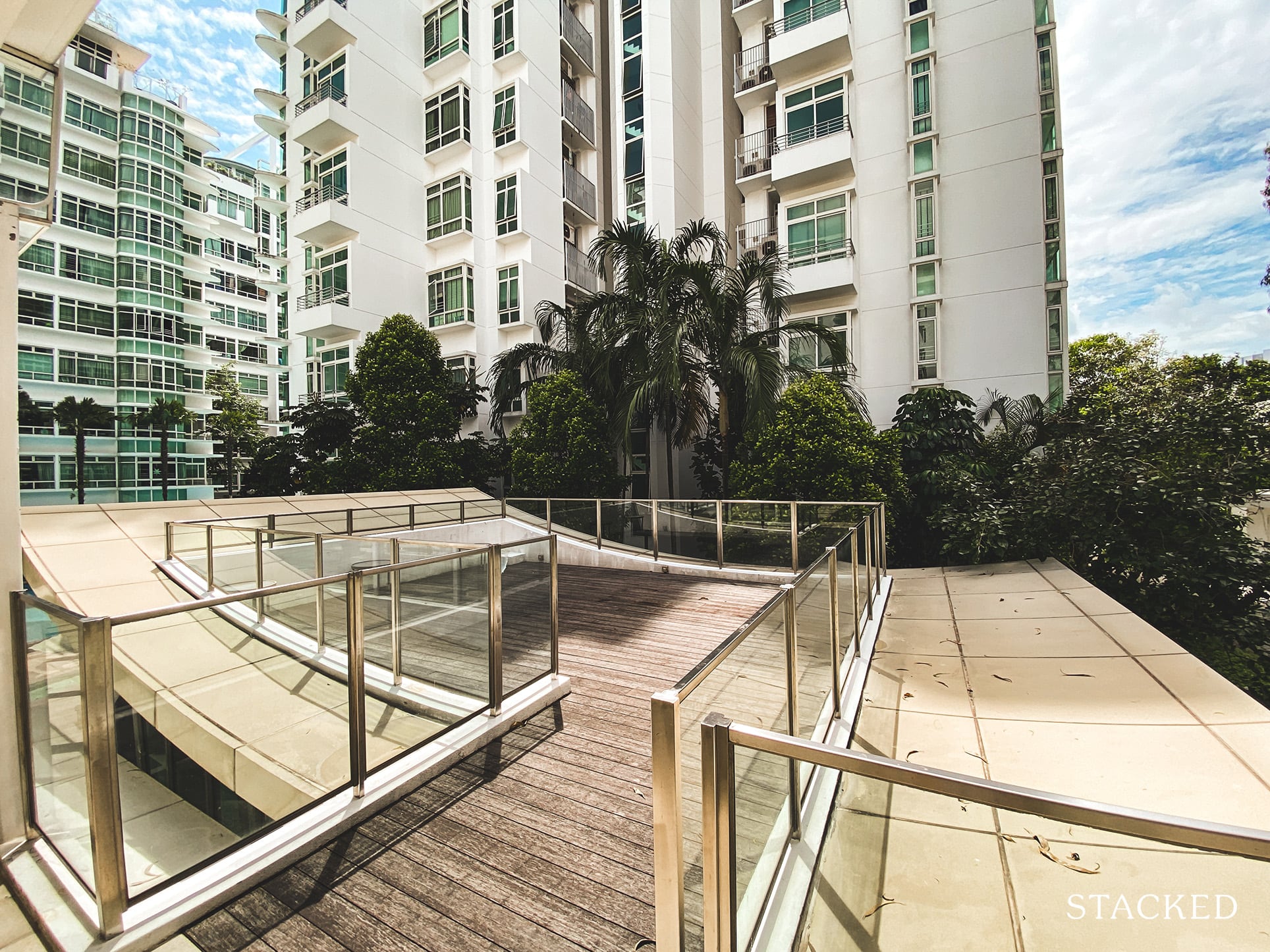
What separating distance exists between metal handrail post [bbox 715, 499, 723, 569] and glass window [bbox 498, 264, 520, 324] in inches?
464

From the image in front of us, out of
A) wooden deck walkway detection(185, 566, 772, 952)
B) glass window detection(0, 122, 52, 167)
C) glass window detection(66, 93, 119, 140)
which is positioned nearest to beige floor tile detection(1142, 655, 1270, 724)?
wooden deck walkway detection(185, 566, 772, 952)

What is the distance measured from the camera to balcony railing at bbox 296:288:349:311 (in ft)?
54.6

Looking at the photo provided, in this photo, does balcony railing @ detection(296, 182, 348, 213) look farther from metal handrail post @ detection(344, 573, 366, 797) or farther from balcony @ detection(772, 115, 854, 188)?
metal handrail post @ detection(344, 573, 366, 797)

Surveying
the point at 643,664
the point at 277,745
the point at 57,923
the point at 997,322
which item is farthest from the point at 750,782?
the point at 997,322

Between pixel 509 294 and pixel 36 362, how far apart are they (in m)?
24.2

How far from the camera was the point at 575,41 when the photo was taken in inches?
777

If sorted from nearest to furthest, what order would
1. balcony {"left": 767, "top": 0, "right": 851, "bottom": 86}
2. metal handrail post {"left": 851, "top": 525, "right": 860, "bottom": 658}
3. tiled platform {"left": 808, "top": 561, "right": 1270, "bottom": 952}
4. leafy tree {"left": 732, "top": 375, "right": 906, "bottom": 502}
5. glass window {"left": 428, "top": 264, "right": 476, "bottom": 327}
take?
1. tiled platform {"left": 808, "top": 561, "right": 1270, "bottom": 952}
2. metal handrail post {"left": 851, "top": 525, "right": 860, "bottom": 658}
3. leafy tree {"left": 732, "top": 375, "right": 906, "bottom": 502}
4. balcony {"left": 767, "top": 0, "right": 851, "bottom": 86}
5. glass window {"left": 428, "top": 264, "right": 476, "bottom": 327}

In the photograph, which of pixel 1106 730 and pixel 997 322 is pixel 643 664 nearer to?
pixel 1106 730

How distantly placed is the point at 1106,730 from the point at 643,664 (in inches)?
128

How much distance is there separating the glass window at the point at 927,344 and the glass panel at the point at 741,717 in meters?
14.7

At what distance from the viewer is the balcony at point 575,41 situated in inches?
754

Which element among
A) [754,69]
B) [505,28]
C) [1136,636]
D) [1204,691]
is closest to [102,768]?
[1204,691]

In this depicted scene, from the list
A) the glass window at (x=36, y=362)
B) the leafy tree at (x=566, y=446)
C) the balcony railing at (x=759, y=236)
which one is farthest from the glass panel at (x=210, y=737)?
the glass window at (x=36, y=362)

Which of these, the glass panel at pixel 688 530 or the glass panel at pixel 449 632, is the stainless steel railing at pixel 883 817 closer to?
the glass panel at pixel 449 632
